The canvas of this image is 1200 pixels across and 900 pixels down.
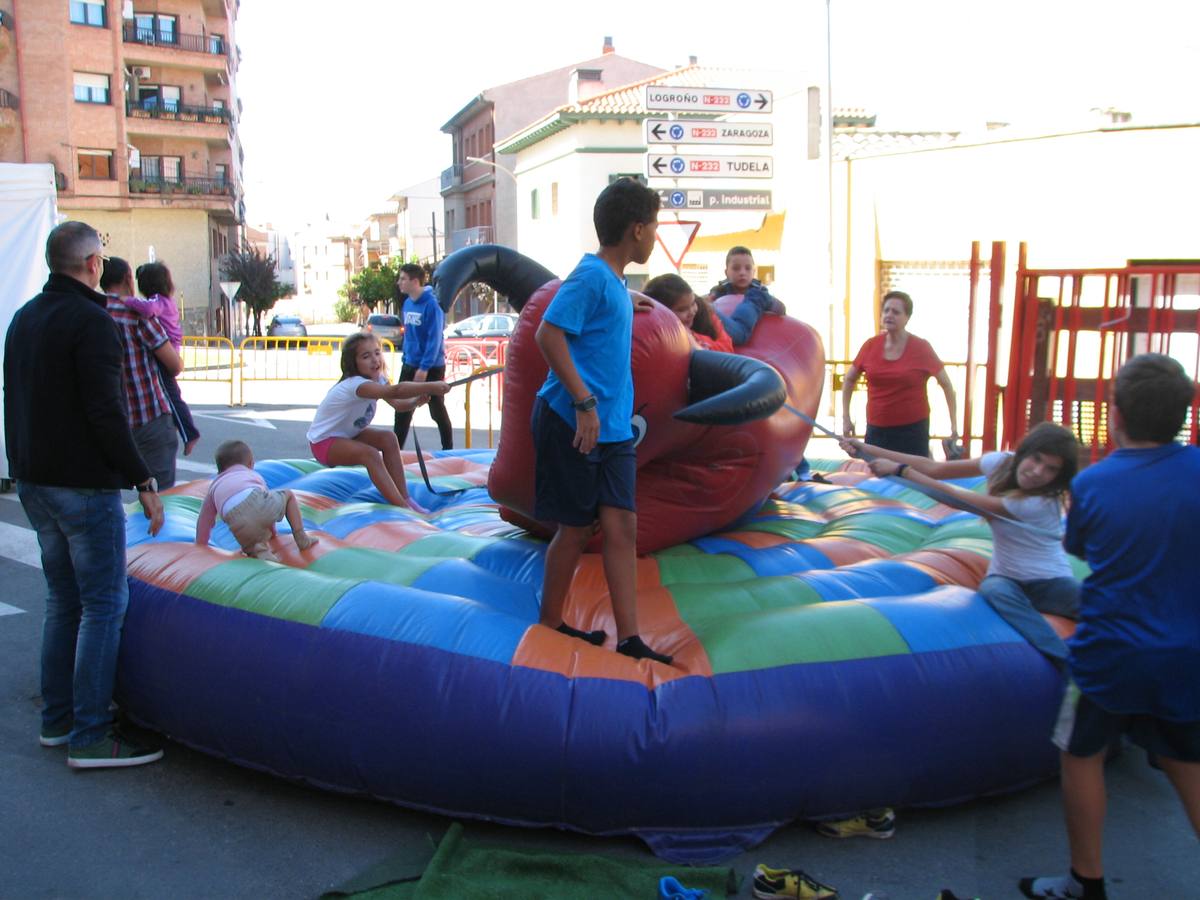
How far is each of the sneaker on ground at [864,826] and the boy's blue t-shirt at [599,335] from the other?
146 centimetres

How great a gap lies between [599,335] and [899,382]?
3.49 metres

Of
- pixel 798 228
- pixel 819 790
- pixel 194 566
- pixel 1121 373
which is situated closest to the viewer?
pixel 1121 373

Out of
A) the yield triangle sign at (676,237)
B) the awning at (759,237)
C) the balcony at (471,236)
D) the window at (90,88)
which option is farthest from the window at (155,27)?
the yield triangle sign at (676,237)

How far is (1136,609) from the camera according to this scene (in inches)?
117

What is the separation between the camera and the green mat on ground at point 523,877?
10.4 feet

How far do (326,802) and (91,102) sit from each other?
43840 millimetres

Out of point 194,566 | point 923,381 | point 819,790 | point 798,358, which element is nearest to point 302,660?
point 194,566

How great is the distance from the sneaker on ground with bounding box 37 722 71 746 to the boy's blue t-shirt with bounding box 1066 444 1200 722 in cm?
360

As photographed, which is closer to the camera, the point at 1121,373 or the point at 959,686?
the point at 1121,373

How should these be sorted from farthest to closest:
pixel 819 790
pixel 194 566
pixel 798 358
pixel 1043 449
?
pixel 798 358 → pixel 194 566 → pixel 1043 449 → pixel 819 790

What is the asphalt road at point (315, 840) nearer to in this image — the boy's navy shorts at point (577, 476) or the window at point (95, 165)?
the boy's navy shorts at point (577, 476)

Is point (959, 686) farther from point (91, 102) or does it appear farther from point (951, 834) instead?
point (91, 102)

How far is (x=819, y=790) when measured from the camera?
140 inches

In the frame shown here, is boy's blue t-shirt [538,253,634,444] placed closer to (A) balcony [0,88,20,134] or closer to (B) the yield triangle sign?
(B) the yield triangle sign
